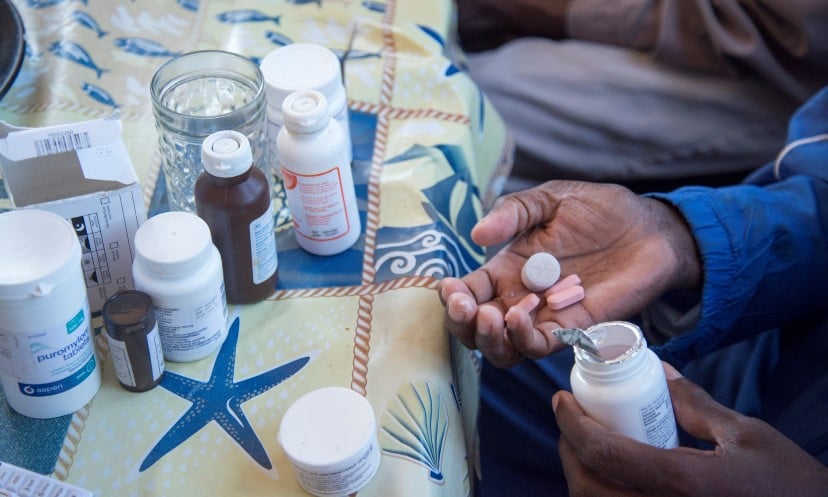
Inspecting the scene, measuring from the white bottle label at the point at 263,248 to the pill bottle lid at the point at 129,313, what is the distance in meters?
0.11

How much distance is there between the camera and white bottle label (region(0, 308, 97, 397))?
1.87ft

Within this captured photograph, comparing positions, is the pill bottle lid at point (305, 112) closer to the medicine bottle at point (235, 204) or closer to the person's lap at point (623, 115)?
the medicine bottle at point (235, 204)

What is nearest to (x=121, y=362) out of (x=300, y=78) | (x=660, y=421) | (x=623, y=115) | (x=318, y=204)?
(x=318, y=204)

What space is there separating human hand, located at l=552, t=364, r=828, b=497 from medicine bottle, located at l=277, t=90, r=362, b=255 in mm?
271

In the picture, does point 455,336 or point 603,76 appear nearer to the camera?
point 455,336

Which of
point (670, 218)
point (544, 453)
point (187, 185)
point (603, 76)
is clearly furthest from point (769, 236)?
point (187, 185)

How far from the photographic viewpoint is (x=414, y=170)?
0.86 meters

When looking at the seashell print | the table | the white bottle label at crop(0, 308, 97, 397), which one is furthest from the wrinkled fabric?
the white bottle label at crop(0, 308, 97, 397)

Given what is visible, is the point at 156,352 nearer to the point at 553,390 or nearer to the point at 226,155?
the point at 226,155

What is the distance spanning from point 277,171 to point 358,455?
38 centimetres

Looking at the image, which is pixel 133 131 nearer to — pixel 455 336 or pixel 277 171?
pixel 277 171

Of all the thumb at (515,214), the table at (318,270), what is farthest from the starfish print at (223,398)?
the thumb at (515,214)

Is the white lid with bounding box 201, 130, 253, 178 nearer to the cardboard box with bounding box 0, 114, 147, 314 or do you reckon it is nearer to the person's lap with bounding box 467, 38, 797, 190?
the cardboard box with bounding box 0, 114, 147, 314

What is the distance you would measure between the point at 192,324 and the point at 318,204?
0.54 feet
